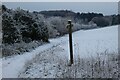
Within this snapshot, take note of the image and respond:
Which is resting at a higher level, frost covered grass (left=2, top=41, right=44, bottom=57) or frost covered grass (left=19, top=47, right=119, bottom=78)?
frost covered grass (left=2, top=41, right=44, bottom=57)

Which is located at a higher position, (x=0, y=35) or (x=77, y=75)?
(x=0, y=35)

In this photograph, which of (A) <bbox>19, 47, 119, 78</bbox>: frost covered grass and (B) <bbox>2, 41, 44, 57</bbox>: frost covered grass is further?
(B) <bbox>2, 41, 44, 57</bbox>: frost covered grass

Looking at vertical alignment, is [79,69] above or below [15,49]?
below

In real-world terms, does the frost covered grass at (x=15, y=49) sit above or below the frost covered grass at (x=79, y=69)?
above

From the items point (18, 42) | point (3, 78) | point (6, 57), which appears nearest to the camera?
point (3, 78)

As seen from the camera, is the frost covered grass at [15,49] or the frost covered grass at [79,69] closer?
the frost covered grass at [79,69]

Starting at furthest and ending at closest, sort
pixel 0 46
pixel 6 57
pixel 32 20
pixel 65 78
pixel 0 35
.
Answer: pixel 32 20
pixel 0 35
pixel 0 46
pixel 6 57
pixel 65 78

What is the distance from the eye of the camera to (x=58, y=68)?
9961mm

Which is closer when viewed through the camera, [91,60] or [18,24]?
[91,60]

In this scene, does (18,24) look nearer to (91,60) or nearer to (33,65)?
(33,65)

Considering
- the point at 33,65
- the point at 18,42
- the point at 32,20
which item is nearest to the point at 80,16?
the point at 32,20

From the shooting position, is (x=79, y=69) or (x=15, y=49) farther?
(x=15, y=49)

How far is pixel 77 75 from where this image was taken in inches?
346

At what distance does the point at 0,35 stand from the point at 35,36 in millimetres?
5695
